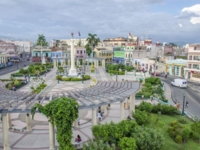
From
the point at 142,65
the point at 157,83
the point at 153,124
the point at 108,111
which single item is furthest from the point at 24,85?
the point at 142,65

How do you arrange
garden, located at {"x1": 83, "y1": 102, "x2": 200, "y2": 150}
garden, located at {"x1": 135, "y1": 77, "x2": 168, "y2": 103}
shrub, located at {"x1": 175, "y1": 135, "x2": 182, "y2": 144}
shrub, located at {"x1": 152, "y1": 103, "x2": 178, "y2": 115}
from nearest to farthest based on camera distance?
garden, located at {"x1": 83, "y1": 102, "x2": 200, "y2": 150} → shrub, located at {"x1": 175, "y1": 135, "x2": 182, "y2": 144} → shrub, located at {"x1": 152, "y1": 103, "x2": 178, "y2": 115} → garden, located at {"x1": 135, "y1": 77, "x2": 168, "y2": 103}

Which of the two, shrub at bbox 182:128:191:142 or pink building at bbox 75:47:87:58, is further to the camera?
pink building at bbox 75:47:87:58

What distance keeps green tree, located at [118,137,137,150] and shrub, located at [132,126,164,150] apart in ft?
2.24

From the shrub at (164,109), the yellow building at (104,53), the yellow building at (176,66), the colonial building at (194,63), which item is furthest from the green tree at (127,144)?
the yellow building at (104,53)

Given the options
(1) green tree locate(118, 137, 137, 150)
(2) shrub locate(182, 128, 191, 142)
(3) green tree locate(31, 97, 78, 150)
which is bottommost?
(2) shrub locate(182, 128, 191, 142)

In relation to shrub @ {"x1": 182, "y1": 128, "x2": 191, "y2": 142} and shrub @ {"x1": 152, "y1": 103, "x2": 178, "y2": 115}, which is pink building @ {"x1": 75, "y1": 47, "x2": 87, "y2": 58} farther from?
shrub @ {"x1": 182, "y1": 128, "x2": 191, "y2": 142}

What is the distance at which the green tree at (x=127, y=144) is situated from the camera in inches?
597

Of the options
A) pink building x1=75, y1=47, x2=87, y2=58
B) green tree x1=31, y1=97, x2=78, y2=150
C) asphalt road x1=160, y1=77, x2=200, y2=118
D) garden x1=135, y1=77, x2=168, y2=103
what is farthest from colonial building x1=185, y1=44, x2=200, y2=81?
pink building x1=75, y1=47, x2=87, y2=58

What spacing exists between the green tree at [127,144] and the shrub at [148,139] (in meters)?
0.68

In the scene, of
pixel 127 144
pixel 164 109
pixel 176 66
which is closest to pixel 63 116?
pixel 127 144

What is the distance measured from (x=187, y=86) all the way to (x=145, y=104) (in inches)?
1090

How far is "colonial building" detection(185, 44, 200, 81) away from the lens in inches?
2128

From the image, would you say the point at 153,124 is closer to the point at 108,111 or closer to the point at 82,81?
the point at 108,111

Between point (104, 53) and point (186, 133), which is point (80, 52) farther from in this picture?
point (186, 133)
